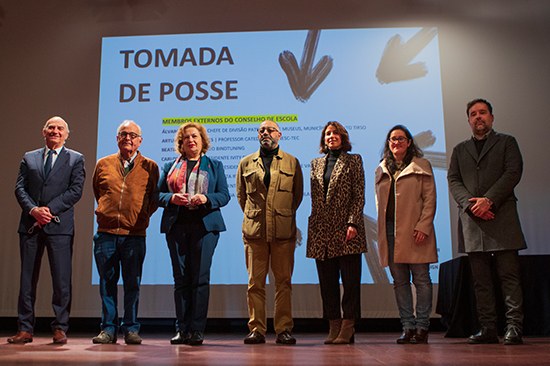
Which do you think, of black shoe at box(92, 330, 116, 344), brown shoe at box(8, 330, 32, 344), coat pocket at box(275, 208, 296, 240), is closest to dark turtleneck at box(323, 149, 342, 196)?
coat pocket at box(275, 208, 296, 240)

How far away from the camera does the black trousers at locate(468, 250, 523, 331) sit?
3309 mm

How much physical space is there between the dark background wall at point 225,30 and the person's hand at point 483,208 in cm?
174

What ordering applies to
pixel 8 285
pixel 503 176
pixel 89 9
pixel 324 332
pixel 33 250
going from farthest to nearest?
pixel 89 9
pixel 8 285
pixel 324 332
pixel 33 250
pixel 503 176

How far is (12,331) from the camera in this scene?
5215 mm

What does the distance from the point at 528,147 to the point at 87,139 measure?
4186 millimetres

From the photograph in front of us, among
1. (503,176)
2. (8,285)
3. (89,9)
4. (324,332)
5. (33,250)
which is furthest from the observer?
(89,9)

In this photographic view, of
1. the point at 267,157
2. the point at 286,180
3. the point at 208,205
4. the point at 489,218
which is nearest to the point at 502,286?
the point at 489,218

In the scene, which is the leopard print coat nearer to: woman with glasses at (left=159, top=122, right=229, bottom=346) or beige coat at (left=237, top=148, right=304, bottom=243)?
beige coat at (left=237, top=148, right=304, bottom=243)

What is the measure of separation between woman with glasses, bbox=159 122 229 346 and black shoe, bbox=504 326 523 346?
1769mm

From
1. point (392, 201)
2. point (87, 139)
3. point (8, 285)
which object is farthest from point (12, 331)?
point (392, 201)

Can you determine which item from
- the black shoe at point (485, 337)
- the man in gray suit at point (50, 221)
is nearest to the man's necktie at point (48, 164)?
the man in gray suit at point (50, 221)

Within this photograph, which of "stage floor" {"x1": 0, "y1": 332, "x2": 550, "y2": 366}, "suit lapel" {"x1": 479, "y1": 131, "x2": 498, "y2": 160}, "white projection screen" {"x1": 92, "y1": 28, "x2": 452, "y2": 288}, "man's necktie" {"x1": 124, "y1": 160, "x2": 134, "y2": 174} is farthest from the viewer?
"white projection screen" {"x1": 92, "y1": 28, "x2": 452, "y2": 288}

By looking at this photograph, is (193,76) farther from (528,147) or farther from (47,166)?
(528,147)

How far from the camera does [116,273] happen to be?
3646 millimetres
